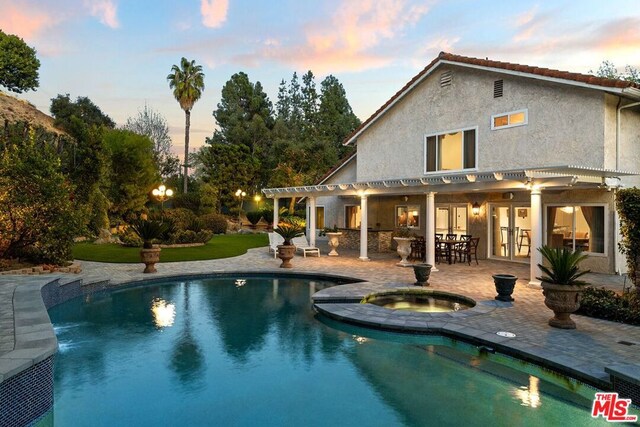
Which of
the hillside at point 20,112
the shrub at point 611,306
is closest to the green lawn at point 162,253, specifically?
the shrub at point 611,306

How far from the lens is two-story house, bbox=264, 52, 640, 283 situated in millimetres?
12562

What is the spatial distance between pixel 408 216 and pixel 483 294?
10.7 metres

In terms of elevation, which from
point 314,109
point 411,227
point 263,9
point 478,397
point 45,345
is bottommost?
point 478,397

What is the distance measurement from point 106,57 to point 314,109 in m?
37.0

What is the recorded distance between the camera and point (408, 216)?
21.2 meters

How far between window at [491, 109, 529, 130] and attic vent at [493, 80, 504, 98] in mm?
744

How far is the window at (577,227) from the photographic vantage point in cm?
1341

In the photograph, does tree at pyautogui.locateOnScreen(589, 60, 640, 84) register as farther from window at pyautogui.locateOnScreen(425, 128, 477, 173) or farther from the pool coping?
the pool coping

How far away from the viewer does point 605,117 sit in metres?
12.5

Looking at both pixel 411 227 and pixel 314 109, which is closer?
pixel 411 227

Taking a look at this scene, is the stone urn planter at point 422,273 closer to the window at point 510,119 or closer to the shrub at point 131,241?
the window at point 510,119

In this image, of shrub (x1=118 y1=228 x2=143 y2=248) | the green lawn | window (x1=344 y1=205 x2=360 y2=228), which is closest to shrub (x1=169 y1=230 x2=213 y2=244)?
the green lawn

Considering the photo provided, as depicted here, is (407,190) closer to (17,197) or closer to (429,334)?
(429,334)

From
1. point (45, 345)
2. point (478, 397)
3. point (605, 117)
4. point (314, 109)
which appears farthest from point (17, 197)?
point (314, 109)
